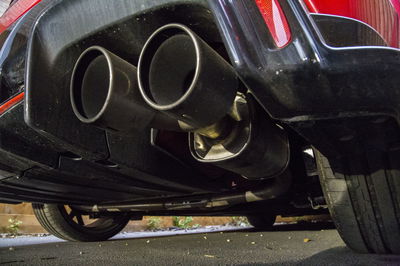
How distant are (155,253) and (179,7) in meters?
1.37

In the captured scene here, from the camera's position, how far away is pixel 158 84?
86cm

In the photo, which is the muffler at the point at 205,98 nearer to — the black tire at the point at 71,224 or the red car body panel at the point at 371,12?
the red car body panel at the point at 371,12

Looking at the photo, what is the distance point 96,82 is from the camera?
3.17ft

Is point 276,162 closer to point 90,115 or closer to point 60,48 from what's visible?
point 90,115

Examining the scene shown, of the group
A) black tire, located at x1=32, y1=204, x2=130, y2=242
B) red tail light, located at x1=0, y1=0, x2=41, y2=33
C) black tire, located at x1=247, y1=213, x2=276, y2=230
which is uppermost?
red tail light, located at x1=0, y1=0, x2=41, y2=33

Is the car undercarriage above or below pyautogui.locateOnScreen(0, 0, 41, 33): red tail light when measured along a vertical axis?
below

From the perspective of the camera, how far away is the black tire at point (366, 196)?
1.19m

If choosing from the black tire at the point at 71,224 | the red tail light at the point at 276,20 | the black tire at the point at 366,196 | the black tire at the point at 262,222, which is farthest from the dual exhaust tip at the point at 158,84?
the black tire at the point at 262,222

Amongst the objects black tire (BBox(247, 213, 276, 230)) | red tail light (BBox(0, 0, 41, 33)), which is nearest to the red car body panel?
red tail light (BBox(0, 0, 41, 33))

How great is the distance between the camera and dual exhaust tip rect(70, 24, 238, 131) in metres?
0.81

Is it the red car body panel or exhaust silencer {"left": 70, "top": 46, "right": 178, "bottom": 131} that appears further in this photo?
exhaust silencer {"left": 70, "top": 46, "right": 178, "bottom": 131}

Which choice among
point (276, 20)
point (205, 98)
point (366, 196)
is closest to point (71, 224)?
point (366, 196)

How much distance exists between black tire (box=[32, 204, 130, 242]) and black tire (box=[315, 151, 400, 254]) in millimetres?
1837

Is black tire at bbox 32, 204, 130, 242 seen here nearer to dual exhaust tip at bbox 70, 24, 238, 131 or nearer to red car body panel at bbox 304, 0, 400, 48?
dual exhaust tip at bbox 70, 24, 238, 131
